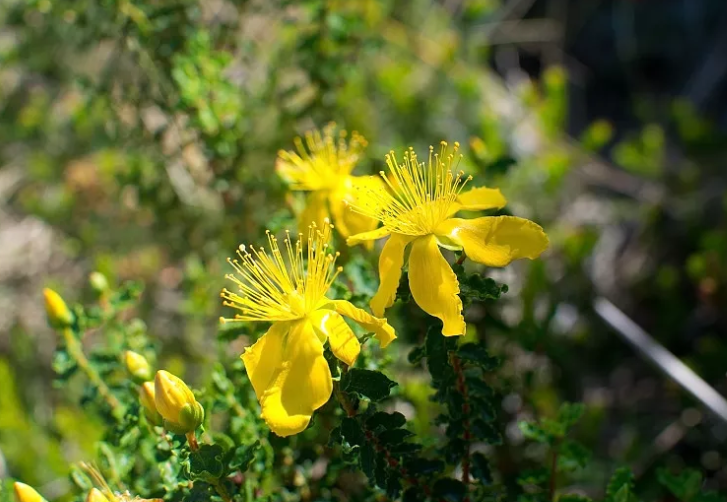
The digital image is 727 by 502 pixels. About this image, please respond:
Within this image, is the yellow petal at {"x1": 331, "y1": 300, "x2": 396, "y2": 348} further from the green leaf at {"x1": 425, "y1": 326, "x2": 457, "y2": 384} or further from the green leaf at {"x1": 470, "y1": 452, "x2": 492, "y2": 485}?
the green leaf at {"x1": 470, "y1": 452, "x2": 492, "y2": 485}

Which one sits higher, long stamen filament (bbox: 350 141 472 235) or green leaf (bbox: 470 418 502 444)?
long stamen filament (bbox: 350 141 472 235)

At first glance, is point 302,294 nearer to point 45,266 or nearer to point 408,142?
point 408,142

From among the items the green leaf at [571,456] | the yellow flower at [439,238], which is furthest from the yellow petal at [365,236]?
the green leaf at [571,456]

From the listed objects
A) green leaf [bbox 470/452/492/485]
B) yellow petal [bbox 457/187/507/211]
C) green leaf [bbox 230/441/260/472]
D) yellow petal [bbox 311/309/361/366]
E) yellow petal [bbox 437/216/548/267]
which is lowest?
green leaf [bbox 470/452/492/485]

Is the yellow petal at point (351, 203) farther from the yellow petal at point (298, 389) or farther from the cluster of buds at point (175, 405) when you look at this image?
the cluster of buds at point (175, 405)

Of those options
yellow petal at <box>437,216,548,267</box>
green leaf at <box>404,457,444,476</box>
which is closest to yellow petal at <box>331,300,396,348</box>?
yellow petal at <box>437,216,548,267</box>

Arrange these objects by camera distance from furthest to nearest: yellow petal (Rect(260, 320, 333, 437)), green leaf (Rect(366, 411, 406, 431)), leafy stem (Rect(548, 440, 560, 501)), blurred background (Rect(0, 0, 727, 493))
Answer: blurred background (Rect(0, 0, 727, 493)), leafy stem (Rect(548, 440, 560, 501)), green leaf (Rect(366, 411, 406, 431)), yellow petal (Rect(260, 320, 333, 437))
